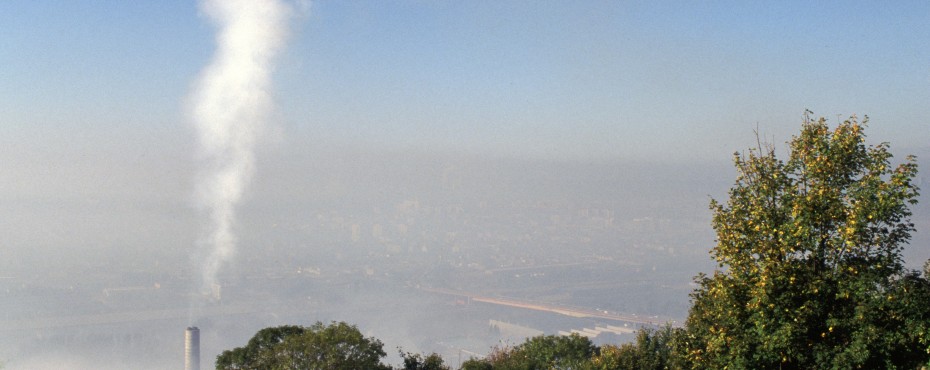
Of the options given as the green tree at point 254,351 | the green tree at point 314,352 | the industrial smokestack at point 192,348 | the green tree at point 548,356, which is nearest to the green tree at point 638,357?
the green tree at point 548,356

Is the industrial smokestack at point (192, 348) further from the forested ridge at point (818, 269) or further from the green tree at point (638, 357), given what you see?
the forested ridge at point (818, 269)

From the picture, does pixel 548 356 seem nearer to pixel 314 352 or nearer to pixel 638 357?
pixel 638 357

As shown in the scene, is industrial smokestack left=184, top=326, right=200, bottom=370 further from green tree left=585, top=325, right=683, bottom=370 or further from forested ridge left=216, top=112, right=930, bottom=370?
forested ridge left=216, top=112, right=930, bottom=370

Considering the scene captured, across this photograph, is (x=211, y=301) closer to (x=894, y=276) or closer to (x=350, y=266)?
(x=350, y=266)

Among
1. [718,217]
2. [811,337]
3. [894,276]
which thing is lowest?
[811,337]

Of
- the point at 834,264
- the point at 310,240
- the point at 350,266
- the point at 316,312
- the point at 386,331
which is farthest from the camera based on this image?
the point at 310,240

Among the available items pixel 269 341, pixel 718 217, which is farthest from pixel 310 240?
pixel 718 217

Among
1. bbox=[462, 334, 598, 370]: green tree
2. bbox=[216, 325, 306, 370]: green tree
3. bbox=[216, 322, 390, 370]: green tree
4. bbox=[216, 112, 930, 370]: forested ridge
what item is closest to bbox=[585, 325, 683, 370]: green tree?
bbox=[462, 334, 598, 370]: green tree
